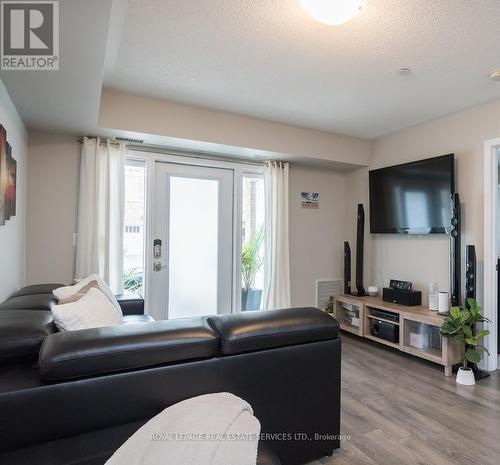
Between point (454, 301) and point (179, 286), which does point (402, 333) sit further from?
point (179, 286)

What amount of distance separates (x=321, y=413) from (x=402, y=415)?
0.99 metres

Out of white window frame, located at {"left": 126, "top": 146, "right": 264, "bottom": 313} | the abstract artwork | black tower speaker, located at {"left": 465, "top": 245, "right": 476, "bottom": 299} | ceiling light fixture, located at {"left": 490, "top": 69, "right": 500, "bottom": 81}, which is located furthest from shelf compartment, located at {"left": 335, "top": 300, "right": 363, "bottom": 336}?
the abstract artwork

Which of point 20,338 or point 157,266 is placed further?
point 157,266

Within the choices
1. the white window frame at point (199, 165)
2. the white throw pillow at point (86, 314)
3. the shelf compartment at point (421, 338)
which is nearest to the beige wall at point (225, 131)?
the white window frame at point (199, 165)

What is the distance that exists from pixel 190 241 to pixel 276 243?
3.36 ft

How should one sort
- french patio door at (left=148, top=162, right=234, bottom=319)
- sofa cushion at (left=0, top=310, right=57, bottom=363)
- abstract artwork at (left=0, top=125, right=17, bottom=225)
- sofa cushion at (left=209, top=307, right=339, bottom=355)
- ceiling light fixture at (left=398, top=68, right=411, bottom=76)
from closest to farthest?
sofa cushion at (left=0, top=310, right=57, bottom=363) < sofa cushion at (left=209, top=307, right=339, bottom=355) < abstract artwork at (left=0, top=125, right=17, bottom=225) < ceiling light fixture at (left=398, top=68, right=411, bottom=76) < french patio door at (left=148, top=162, right=234, bottom=319)

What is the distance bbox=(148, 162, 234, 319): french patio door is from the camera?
3545 mm

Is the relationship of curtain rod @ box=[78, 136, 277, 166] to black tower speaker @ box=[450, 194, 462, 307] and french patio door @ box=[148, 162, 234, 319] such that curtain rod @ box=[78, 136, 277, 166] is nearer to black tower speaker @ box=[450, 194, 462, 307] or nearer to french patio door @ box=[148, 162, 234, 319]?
french patio door @ box=[148, 162, 234, 319]

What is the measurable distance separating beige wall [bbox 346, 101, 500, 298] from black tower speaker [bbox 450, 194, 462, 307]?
21 centimetres

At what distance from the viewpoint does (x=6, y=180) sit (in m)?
2.06

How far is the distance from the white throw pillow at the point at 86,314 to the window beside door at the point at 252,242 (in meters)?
2.23

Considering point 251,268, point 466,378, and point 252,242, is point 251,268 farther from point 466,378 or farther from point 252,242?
point 466,378

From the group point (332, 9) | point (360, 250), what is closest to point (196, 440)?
point (332, 9)

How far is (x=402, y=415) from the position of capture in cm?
221
